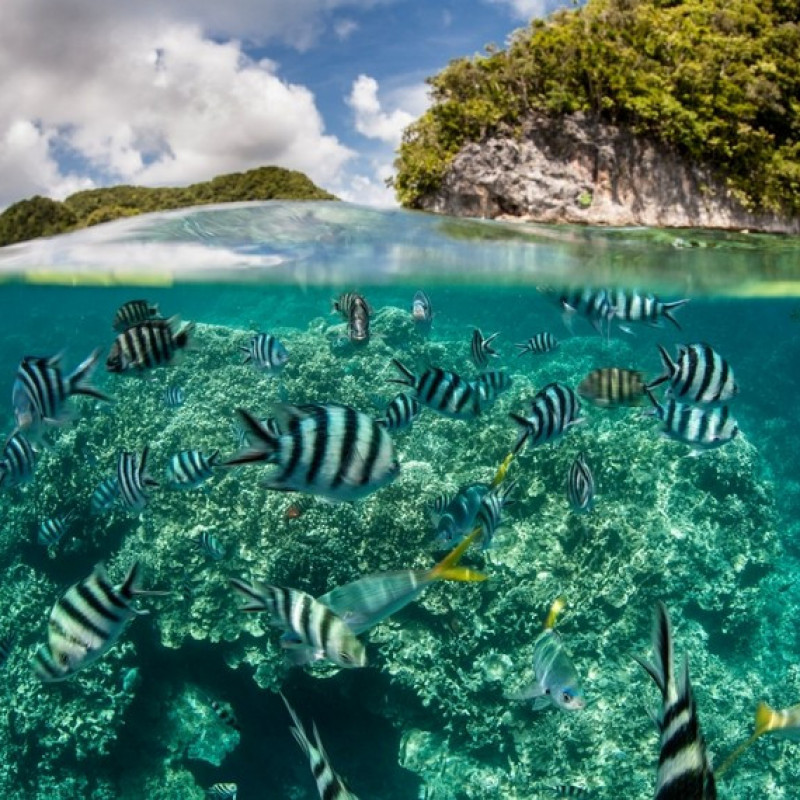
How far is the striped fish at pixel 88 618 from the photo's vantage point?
358cm

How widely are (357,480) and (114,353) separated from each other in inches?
121

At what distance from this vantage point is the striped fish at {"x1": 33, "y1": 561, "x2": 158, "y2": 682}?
11.7 ft

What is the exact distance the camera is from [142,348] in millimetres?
5242

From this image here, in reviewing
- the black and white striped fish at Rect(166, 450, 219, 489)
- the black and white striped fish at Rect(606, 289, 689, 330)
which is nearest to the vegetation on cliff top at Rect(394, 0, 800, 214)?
the black and white striped fish at Rect(606, 289, 689, 330)

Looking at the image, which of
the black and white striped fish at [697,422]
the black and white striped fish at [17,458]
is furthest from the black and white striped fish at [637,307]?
the black and white striped fish at [17,458]

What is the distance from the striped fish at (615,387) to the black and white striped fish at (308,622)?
3511mm

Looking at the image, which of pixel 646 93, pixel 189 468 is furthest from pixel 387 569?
pixel 646 93

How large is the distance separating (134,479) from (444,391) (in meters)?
3.10

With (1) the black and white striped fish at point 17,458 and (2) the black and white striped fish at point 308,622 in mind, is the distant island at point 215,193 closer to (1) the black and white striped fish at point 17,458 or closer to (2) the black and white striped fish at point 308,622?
(1) the black and white striped fish at point 17,458

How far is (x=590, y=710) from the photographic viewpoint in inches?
384

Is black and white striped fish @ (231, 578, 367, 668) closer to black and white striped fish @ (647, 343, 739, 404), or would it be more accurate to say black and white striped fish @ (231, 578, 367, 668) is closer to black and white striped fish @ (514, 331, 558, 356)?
black and white striped fish @ (647, 343, 739, 404)

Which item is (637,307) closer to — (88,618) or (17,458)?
(88,618)

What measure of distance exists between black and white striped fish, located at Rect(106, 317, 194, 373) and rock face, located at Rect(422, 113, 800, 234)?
11607mm

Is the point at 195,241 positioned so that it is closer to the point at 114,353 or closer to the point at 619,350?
the point at 114,353
